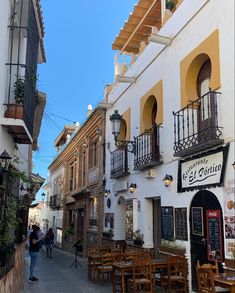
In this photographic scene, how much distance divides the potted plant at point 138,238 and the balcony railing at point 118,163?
7.38ft

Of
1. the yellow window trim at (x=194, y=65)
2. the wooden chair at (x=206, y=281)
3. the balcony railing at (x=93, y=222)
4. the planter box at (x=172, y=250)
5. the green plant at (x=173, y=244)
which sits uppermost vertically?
the yellow window trim at (x=194, y=65)

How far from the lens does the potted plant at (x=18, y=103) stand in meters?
7.32

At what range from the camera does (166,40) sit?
1077 cm

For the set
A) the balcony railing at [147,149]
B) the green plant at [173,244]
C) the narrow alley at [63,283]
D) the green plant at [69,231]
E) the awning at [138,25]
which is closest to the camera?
the green plant at [173,244]

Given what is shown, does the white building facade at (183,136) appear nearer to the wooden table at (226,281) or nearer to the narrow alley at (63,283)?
the wooden table at (226,281)

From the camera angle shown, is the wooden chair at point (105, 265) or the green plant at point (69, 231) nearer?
the wooden chair at point (105, 265)

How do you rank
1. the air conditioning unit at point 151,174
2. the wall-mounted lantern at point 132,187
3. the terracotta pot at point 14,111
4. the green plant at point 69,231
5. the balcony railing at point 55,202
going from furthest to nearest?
the balcony railing at point 55,202 → the green plant at point 69,231 → the wall-mounted lantern at point 132,187 → the air conditioning unit at point 151,174 → the terracotta pot at point 14,111

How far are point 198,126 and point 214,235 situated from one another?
8.33 ft

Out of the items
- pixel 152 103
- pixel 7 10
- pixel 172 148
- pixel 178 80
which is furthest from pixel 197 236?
pixel 7 10

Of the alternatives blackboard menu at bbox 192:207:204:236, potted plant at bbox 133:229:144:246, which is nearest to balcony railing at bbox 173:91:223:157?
blackboard menu at bbox 192:207:204:236

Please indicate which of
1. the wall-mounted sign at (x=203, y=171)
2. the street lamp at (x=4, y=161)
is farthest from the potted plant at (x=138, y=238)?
the street lamp at (x=4, y=161)

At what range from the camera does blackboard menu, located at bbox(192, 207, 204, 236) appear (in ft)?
28.2

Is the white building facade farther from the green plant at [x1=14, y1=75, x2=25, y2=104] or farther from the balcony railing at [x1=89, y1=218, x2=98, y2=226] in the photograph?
the green plant at [x1=14, y1=75, x2=25, y2=104]

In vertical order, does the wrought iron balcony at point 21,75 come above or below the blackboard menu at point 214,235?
above
